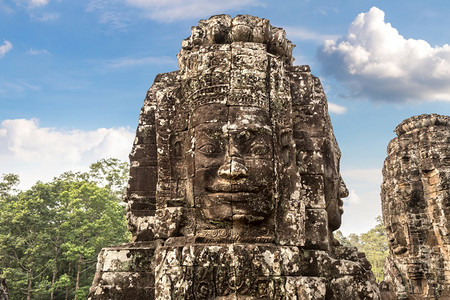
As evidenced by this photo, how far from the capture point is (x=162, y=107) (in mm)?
5078

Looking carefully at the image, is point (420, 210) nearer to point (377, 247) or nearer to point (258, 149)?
point (258, 149)

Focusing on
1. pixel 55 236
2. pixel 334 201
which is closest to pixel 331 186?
pixel 334 201

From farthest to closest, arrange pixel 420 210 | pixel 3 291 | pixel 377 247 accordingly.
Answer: pixel 377 247
pixel 420 210
pixel 3 291

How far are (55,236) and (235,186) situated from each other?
20.6 metres

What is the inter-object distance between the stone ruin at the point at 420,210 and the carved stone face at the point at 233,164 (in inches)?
346

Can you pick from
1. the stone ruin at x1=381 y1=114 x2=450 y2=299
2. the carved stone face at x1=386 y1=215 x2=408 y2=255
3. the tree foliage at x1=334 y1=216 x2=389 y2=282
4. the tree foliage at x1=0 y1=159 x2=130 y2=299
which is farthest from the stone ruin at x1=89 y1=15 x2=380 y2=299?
the tree foliage at x1=334 y1=216 x2=389 y2=282

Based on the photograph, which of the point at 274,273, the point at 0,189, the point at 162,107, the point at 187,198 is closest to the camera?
the point at 274,273

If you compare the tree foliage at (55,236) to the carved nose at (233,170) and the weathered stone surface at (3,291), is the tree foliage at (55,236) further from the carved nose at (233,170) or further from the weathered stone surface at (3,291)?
the carved nose at (233,170)

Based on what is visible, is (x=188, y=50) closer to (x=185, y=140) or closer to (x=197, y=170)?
(x=185, y=140)

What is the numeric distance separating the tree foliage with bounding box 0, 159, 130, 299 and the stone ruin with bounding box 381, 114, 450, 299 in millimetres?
15107

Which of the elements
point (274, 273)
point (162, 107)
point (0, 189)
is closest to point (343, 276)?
point (274, 273)

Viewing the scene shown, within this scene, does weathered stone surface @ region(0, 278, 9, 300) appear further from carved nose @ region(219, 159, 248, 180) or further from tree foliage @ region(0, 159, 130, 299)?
tree foliage @ region(0, 159, 130, 299)

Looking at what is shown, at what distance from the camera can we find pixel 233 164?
13.8ft

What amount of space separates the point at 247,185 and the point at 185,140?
110cm
